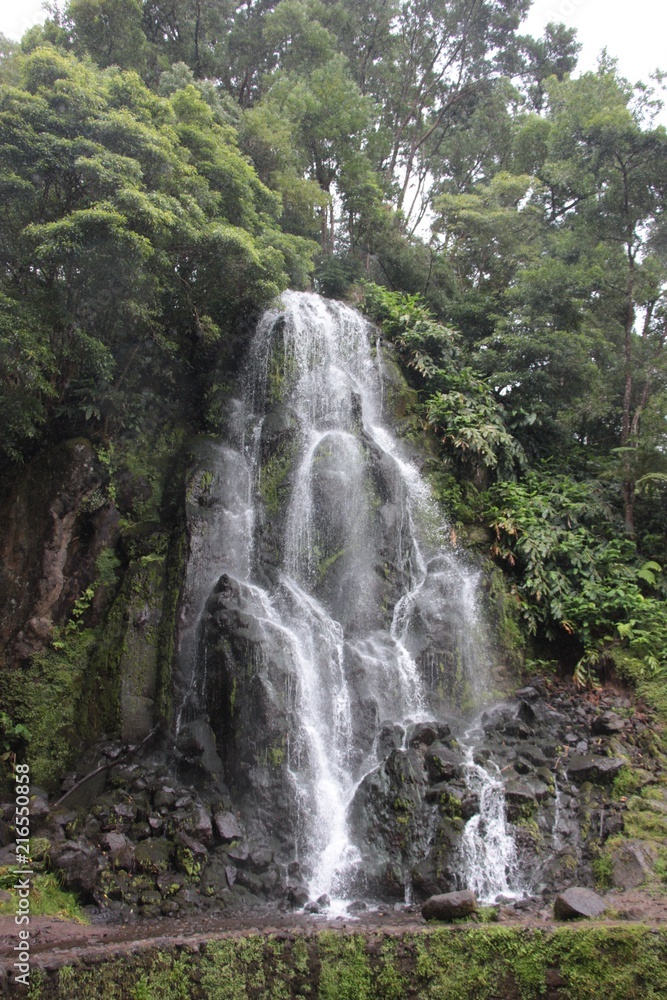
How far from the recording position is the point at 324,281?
59.1ft

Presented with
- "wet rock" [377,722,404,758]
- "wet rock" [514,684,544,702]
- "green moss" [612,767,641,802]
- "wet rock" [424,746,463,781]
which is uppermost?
"wet rock" [514,684,544,702]

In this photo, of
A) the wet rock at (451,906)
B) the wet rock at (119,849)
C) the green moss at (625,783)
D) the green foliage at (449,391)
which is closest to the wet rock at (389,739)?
the wet rock at (451,906)

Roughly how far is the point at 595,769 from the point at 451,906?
3.19 m

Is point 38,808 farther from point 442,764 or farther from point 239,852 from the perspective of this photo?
point 442,764

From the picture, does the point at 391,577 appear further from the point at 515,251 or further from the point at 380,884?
the point at 515,251

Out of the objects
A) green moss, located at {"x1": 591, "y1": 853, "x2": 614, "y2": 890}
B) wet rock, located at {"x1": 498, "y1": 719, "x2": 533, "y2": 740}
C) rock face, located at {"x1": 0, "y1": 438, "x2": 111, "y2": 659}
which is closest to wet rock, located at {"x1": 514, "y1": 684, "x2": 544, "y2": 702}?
wet rock, located at {"x1": 498, "y1": 719, "x2": 533, "y2": 740}

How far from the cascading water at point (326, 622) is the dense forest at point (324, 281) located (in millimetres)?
1042

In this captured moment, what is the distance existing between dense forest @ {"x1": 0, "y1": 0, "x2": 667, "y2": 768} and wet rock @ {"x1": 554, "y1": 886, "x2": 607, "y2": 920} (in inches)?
168

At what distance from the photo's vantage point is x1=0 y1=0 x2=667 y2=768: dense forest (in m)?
9.59

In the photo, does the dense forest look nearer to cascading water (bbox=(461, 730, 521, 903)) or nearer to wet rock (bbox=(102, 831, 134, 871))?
wet rock (bbox=(102, 831, 134, 871))

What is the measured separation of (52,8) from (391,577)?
1817cm

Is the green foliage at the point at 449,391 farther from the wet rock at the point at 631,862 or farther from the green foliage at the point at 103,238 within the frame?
the wet rock at the point at 631,862

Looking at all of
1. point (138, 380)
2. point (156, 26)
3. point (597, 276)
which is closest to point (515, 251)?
point (597, 276)

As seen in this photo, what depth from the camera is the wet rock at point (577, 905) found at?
5.69 metres
